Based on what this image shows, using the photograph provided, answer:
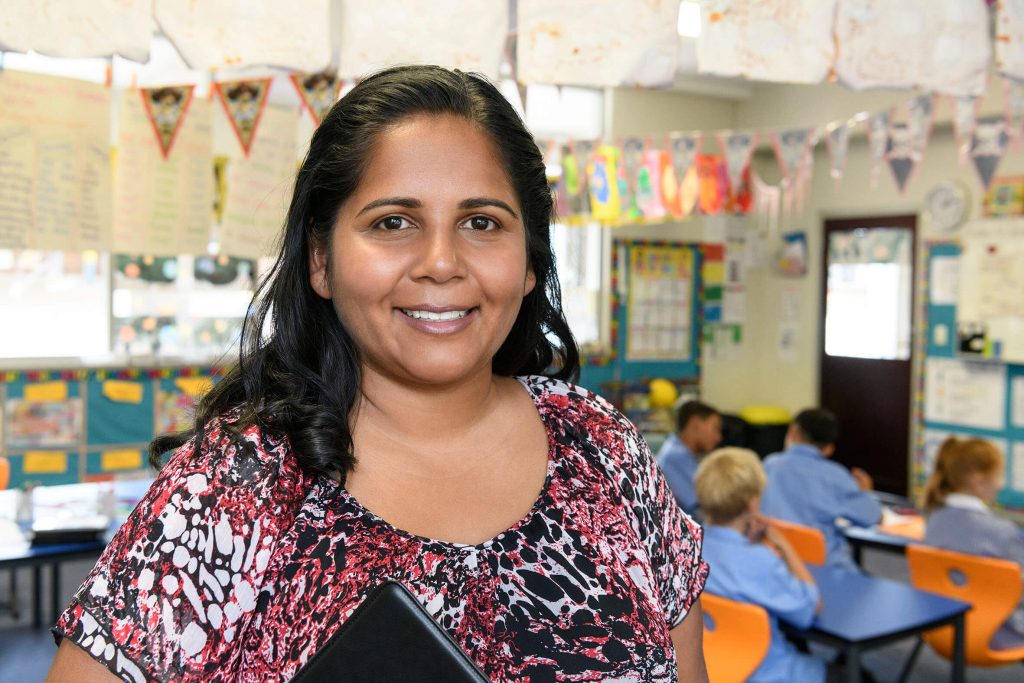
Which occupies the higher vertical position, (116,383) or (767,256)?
(767,256)

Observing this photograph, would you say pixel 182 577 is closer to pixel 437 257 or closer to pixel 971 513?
pixel 437 257

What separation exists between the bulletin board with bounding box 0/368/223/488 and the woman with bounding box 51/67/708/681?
4237 mm

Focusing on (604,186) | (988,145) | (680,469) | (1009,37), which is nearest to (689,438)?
(680,469)

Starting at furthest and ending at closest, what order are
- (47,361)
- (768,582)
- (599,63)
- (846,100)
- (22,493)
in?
(846,100)
(47,361)
(22,493)
(768,582)
(599,63)

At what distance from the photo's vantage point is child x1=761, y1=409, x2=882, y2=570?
3713 mm

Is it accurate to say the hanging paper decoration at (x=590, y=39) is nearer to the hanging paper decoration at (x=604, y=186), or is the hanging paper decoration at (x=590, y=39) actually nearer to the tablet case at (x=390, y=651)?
the tablet case at (x=390, y=651)

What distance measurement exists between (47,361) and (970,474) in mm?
4553

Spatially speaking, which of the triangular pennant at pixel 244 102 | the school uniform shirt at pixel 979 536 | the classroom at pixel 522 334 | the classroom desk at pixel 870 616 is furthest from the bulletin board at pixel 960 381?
the triangular pennant at pixel 244 102

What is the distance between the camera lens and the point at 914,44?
2.23 meters

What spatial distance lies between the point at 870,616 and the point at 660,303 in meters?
5.01

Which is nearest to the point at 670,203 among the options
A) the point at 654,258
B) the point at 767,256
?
the point at 654,258

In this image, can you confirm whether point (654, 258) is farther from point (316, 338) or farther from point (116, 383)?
point (316, 338)

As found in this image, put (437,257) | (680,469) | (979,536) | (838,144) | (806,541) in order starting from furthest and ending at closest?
(838,144), (680,469), (806,541), (979,536), (437,257)

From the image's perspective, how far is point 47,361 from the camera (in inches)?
206
